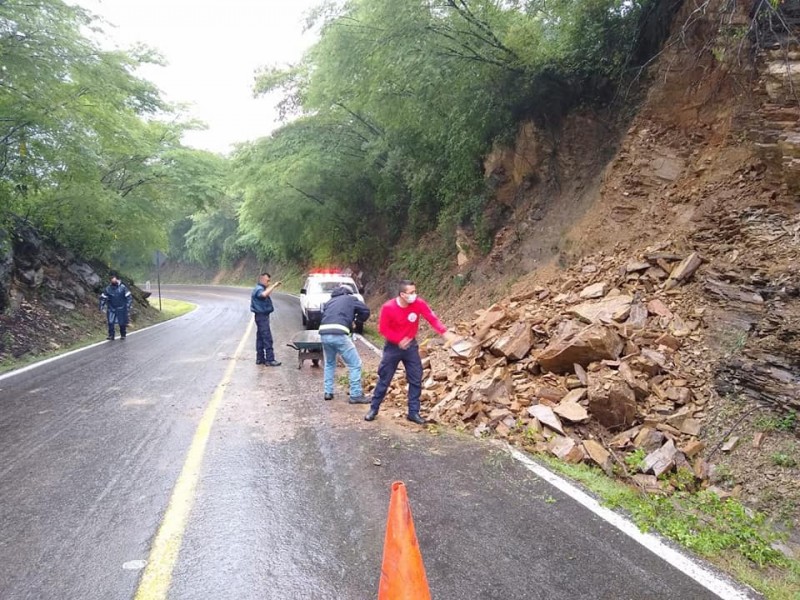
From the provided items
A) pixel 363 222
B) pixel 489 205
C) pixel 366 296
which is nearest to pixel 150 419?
pixel 489 205

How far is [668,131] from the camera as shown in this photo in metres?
9.99

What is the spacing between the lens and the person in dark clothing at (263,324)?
9.80 m

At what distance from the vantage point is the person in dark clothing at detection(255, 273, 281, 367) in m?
9.80

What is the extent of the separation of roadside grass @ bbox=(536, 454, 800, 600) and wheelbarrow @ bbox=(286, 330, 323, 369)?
5.68 m

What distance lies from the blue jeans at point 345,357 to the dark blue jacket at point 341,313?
91mm

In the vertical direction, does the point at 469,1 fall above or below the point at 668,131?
above

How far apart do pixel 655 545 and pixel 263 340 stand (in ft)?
25.2

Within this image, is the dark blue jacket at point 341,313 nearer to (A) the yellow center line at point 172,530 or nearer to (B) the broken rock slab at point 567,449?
(A) the yellow center line at point 172,530

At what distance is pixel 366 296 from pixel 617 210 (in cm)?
1578

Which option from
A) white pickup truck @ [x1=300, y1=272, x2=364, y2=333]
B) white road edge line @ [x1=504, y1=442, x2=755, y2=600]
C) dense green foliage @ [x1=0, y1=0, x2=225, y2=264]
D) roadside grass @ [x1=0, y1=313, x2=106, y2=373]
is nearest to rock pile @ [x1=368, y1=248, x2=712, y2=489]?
white road edge line @ [x1=504, y1=442, x2=755, y2=600]

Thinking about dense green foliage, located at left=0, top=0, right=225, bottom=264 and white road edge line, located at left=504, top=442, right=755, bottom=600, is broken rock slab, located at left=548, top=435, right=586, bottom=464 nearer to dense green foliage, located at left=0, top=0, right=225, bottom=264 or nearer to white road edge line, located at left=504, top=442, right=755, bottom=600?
white road edge line, located at left=504, top=442, right=755, bottom=600

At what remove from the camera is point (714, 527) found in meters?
3.96

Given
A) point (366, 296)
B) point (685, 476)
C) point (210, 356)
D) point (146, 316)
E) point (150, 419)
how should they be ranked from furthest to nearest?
1. point (366, 296)
2. point (146, 316)
3. point (210, 356)
4. point (150, 419)
5. point (685, 476)

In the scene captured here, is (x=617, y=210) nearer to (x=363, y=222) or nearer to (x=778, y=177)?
(x=778, y=177)
